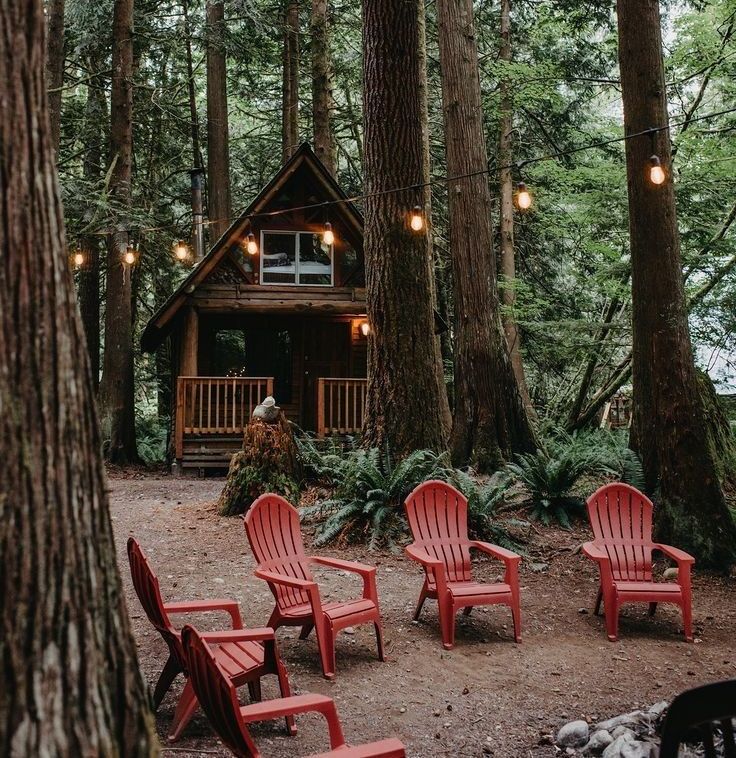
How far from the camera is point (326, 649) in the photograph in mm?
4453

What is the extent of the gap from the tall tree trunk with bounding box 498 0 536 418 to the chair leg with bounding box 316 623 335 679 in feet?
37.2

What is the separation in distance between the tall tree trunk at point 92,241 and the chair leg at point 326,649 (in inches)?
510

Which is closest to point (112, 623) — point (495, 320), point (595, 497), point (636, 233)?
point (595, 497)

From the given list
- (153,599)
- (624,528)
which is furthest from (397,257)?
(153,599)

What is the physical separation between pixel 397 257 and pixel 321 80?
352 inches

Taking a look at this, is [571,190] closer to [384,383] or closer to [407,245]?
[407,245]

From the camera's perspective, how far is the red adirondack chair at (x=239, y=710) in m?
2.57

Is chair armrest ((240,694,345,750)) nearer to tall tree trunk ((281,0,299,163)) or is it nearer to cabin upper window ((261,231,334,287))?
cabin upper window ((261,231,334,287))

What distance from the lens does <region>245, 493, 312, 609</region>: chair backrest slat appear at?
16.3 feet

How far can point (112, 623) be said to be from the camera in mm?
1862

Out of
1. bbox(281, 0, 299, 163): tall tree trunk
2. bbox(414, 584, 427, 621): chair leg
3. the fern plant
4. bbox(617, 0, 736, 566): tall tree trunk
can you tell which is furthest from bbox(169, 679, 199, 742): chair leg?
bbox(281, 0, 299, 163): tall tree trunk

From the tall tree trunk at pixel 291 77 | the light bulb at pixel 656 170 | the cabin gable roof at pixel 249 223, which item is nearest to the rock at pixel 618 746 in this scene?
the light bulb at pixel 656 170

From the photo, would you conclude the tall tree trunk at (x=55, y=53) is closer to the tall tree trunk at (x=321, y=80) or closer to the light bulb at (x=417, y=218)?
the tall tree trunk at (x=321, y=80)

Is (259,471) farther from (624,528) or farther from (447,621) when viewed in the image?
(624,528)
